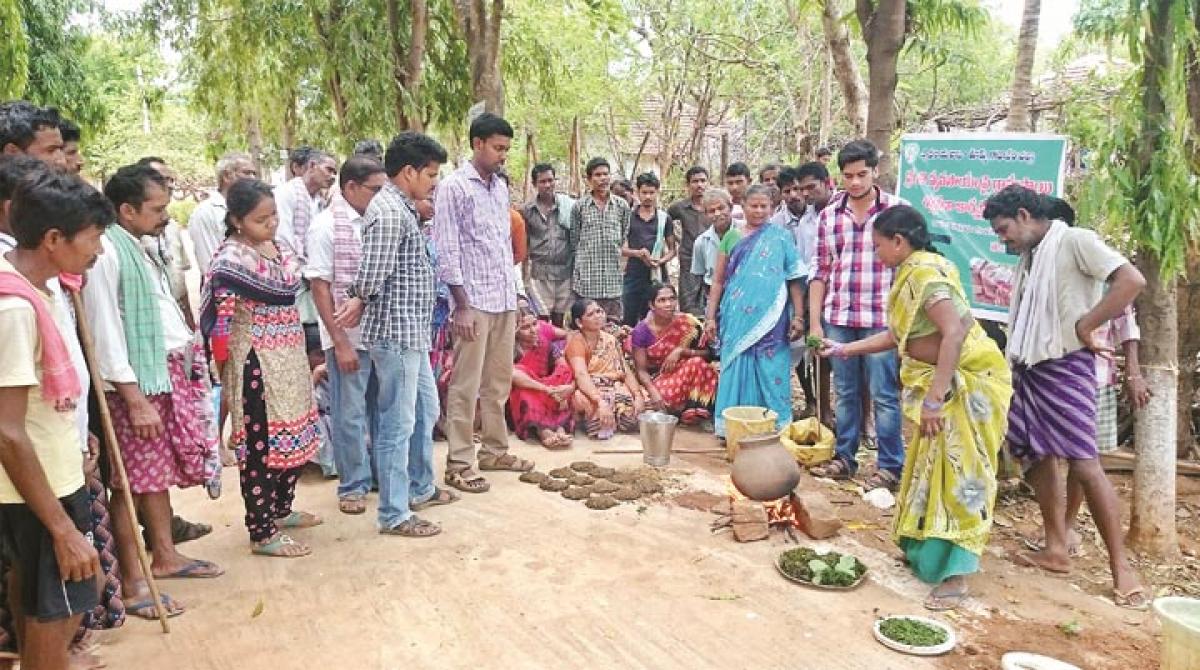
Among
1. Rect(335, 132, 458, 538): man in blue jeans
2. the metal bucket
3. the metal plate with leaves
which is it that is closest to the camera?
the metal plate with leaves

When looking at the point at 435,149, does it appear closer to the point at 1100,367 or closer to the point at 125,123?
the point at 1100,367

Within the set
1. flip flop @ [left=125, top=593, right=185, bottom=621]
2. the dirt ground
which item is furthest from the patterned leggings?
flip flop @ [left=125, top=593, right=185, bottom=621]

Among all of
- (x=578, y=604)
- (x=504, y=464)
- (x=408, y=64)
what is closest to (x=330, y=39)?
(x=408, y=64)

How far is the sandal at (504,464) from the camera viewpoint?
5.37 metres

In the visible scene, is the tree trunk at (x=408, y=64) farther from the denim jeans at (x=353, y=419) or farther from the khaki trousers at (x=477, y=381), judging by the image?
→ the denim jeans at (x=353, y=419)

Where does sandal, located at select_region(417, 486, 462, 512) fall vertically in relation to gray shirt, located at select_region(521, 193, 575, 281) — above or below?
below

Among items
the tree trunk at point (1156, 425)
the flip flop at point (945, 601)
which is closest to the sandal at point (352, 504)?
the flip flop at point (945, 601)

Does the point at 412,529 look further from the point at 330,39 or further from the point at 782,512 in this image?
the point at 330,39

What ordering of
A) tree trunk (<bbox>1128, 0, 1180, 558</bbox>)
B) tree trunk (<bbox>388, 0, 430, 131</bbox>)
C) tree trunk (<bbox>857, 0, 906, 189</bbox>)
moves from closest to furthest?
tree trunk (<bbox>1128, 0, 1180, 558</bbox>), tree trunk (<bbox>857, 0, 906, 189</bbox>), tree trunk (<bbox>388, 0, 430, 131</bbox>)

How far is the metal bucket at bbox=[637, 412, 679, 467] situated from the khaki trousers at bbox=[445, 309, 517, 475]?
0.93 metres

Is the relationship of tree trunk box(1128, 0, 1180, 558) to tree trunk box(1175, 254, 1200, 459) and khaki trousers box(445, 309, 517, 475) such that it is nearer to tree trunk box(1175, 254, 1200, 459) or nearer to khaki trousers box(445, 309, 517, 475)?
tree trunk box(1175, 254, 1200, 459)

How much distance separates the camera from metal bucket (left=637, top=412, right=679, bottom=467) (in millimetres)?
5469

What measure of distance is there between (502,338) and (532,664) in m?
2.39

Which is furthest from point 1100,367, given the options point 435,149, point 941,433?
point 435,149
